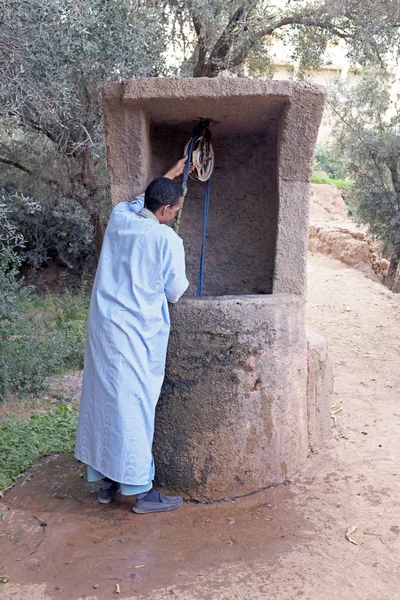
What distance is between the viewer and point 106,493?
316cm

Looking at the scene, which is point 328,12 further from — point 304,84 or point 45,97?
point 304,84

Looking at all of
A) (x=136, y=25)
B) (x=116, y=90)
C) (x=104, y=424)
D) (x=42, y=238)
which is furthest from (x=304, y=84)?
(x=42, y=238)

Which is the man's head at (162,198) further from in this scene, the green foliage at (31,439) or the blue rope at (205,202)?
the green foliage at (31,439)

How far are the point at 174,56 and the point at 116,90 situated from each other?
14.0ft

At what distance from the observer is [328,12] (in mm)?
7406

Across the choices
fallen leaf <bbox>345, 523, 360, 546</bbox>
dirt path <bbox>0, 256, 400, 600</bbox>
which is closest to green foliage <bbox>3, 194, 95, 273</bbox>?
dirt path <bbox>0, 256, 400, 600</bbox>

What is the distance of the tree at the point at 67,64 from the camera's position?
4246mm

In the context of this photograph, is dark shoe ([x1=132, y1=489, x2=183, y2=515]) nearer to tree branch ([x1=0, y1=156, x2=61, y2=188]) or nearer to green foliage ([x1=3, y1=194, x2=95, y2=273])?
tree branch ([x1=0, y1=156, x2=61, y2=188])

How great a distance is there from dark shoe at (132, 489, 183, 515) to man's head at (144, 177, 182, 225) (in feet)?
4.38

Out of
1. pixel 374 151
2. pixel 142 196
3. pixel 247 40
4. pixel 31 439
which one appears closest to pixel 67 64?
pixel 142 196

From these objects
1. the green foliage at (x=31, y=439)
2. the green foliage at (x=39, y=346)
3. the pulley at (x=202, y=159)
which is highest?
the pulley at (x=202, y=159)

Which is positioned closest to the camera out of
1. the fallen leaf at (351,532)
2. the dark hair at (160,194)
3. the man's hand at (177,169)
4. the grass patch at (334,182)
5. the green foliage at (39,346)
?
the fallen leaf at (351,532)

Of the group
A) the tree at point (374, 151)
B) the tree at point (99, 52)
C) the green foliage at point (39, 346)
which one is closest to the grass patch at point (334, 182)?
the tree at point (374, 151)

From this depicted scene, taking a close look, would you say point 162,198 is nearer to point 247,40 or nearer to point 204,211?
point 204,211
